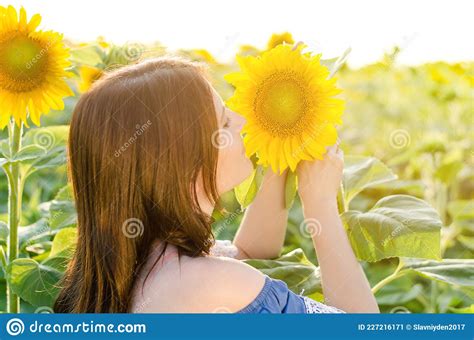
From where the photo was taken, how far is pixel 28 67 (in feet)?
4.95

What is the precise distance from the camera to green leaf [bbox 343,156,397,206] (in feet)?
5.04

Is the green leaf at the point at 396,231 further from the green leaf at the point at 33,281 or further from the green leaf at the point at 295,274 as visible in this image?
the green leaf at the point at 33,281

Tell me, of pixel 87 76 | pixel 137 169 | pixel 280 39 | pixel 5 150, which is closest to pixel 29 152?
pixel 5 150

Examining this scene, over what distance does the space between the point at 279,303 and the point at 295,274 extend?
0.69 ft

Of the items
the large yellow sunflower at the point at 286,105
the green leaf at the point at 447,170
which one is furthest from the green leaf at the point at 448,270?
the green leaf at the point at 447,170

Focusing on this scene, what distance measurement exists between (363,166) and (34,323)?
2.23 ft

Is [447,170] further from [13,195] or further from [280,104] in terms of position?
[13,195]

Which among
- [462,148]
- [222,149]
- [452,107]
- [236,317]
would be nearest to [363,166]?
[222,149]

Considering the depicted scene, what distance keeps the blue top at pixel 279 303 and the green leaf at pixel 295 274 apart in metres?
0.10

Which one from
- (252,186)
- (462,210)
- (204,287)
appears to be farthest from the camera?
(462,210)

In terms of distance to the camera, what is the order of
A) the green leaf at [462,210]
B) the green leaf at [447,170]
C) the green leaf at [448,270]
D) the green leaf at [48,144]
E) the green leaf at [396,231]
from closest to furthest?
the green leaf at [396,231] → the green leaf at [448,270] → the green leaf at [48,144] → the green leaf at [462,210] → the green leaf at [447,170]

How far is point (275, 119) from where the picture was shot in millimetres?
1320

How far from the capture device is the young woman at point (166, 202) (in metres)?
1.27

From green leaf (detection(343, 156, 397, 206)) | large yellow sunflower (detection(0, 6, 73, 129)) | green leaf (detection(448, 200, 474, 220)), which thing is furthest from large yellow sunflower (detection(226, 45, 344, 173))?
green leaf (detection(448, 200, 474, 220))
